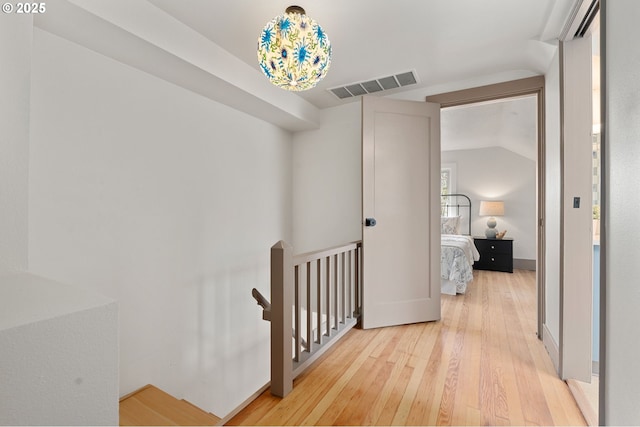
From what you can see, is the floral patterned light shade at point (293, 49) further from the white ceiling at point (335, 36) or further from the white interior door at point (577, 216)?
the white interior door at point (577, 216)

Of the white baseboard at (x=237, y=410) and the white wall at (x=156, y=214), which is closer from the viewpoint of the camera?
the white baseboard at (x=237, y=410)

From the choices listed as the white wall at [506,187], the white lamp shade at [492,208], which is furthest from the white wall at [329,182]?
the white wall at [506,187]

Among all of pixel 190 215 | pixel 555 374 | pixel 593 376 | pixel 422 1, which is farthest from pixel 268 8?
pixel 593 376

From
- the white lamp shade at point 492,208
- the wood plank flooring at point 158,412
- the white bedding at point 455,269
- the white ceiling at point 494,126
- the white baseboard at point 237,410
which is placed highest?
the white ceiling at point 494,126

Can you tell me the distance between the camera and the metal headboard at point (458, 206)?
18.9 ft

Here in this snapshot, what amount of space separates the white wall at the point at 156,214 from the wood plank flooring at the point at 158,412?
163mm

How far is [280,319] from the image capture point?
1659 millimetres

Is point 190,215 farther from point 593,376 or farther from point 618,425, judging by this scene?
point 593,376

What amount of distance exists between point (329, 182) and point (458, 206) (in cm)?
384

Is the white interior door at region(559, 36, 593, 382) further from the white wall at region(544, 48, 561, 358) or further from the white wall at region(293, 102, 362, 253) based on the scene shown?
the white wall at region(293, 102, 362, 253)

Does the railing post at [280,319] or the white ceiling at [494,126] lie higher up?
the white ceiling at [494,126]

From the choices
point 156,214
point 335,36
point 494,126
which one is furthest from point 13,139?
point 494,126

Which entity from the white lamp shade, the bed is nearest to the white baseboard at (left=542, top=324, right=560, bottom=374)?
the bed

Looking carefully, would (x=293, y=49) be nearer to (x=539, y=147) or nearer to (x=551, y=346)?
(x=539, y=147)
